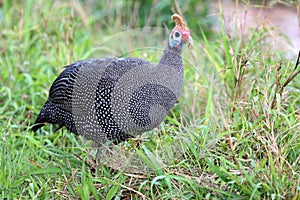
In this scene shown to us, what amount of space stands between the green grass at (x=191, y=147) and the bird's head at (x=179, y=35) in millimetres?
326

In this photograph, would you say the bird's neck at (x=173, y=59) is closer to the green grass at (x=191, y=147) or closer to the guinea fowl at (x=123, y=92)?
the guinea fowl at (x=123, y=92)

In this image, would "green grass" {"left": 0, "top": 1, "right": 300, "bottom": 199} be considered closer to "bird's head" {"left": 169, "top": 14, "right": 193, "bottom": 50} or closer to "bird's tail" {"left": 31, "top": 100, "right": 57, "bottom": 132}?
"bird's tail" {"left": 31, "top": 100, "right": 57, "bottom": 132}

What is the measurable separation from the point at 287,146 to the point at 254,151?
177 mm

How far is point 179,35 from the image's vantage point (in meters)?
2.71

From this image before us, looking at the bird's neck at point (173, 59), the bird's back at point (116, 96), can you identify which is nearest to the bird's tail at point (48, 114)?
the bird's back at point (116, 96)

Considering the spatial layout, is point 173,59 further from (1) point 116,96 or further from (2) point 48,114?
(2) point 48,114

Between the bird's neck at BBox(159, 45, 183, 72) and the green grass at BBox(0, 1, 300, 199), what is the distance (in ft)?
1.00

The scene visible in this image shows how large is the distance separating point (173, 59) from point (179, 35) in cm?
14

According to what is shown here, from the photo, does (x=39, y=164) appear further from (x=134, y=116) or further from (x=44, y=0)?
(x=44, y=0)

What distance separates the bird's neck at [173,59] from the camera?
272cm

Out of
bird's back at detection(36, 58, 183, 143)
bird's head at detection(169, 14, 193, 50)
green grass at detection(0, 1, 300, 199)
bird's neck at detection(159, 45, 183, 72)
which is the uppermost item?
bird's head at detection(169, 14, 193, 50)

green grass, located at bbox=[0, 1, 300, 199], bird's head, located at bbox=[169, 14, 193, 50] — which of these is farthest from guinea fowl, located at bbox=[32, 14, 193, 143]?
green grass, located at bbox=[0, 1, 300, 199]

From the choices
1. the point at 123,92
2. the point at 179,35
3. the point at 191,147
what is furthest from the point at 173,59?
the point at 191,147

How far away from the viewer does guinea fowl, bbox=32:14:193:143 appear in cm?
270
